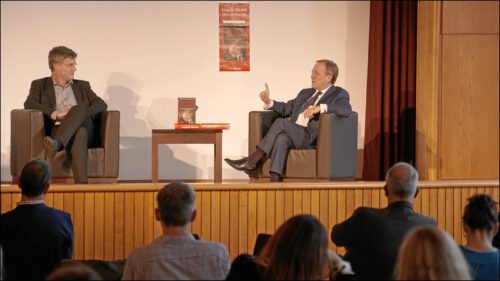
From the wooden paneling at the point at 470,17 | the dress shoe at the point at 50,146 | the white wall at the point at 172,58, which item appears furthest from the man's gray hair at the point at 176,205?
the white wall at the point at 172,58

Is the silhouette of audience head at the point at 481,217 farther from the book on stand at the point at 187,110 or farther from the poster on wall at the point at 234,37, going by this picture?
the poster on wall at the point at 234,37

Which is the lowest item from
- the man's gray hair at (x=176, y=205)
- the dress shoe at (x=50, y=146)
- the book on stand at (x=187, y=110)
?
the man's gray hair at (x=176, y=205)

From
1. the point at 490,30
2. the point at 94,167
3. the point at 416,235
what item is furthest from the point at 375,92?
the point at 416,235

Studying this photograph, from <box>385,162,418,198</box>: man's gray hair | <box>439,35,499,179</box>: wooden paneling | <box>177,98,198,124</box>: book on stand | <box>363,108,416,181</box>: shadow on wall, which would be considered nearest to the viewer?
<box>385,162,418,198</box>: man's gray hair

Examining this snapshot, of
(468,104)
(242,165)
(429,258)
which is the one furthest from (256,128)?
(429,258)

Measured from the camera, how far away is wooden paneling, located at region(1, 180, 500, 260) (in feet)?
17.2

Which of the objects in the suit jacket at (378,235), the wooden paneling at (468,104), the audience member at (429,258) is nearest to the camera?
the audience member at (429,258)

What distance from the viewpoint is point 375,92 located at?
25.2 feet

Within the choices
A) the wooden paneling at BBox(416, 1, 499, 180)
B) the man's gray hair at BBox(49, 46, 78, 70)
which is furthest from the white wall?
the man's gray hair at BBox(49, 46, 78, 70)

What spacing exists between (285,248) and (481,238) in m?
0.82

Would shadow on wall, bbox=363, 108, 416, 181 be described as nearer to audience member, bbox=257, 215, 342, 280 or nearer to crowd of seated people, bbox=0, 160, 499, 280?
crowd of seated people, bbox=0, 160, 499, 280

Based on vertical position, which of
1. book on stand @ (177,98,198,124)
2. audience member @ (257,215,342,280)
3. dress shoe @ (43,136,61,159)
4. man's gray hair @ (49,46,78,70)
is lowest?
audience member @ (257,215,342,280)

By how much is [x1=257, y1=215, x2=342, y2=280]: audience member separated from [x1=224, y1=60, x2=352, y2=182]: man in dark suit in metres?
3.44

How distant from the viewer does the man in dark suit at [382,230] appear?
3.52 m
